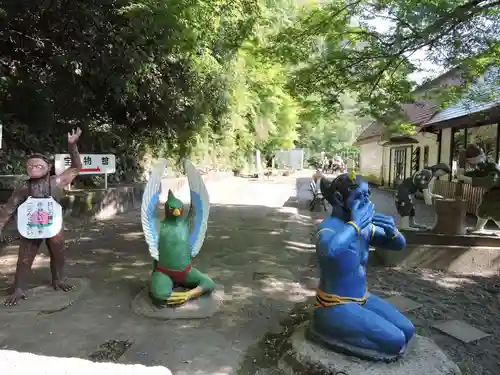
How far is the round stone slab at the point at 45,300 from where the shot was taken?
14.0 feet

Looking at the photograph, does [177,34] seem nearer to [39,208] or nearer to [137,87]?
[137,87]

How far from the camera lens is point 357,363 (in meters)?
3.00

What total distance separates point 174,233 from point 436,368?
9.17 feet

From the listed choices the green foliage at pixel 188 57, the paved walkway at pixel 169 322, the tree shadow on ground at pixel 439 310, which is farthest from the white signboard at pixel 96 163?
the tree shadow on ground at pixel 439 310

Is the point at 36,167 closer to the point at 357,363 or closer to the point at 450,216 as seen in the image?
the point at 357,363

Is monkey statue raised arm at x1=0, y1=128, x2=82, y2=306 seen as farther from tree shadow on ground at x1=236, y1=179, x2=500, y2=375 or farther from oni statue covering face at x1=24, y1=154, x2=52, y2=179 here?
tree shadow on ground at x1=236, y1=179, x2=500, y2=375

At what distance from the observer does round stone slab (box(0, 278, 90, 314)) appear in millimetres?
4266

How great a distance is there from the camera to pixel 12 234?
7574mm

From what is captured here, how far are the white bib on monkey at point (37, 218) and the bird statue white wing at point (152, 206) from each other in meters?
1.08

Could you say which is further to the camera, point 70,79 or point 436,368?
point 70,79

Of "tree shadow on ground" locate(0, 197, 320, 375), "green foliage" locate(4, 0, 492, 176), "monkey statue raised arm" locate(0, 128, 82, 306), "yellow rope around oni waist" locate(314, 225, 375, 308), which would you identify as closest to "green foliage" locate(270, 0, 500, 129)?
"green foliage" locate(4, 0, 492, 176)

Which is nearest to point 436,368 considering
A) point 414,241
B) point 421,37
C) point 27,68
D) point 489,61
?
point 414,241

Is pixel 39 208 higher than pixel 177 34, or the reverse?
pixel 177 34

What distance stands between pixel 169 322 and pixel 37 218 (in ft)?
6.38
